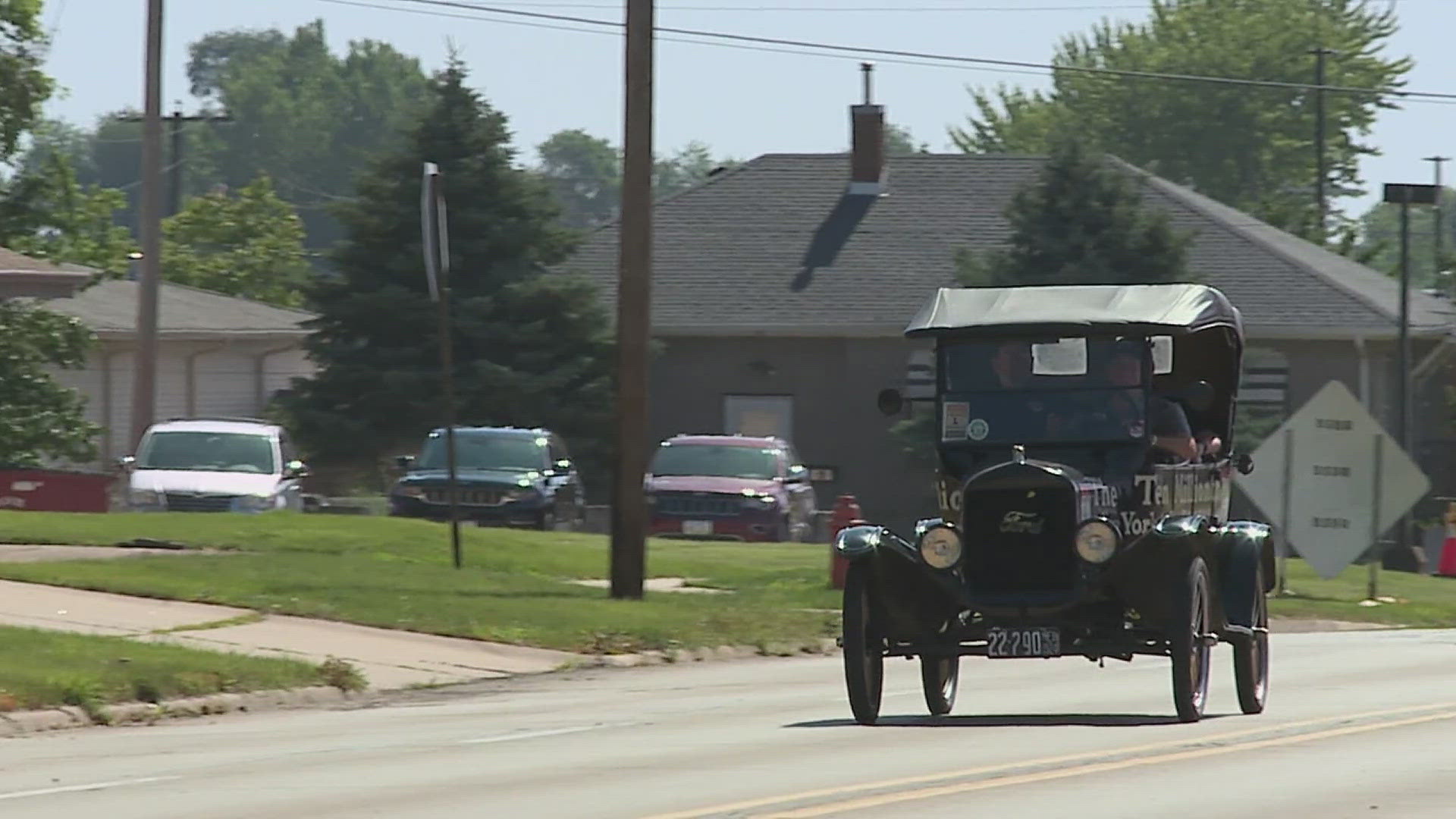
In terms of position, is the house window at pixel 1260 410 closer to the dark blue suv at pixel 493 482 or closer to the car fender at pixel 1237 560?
the dark blue suv at pixel 493 482

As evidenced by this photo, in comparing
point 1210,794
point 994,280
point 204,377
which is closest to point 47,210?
point 204,377

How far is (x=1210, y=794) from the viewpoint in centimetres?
1268

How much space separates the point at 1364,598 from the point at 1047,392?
1770cm

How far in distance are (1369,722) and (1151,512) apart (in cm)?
176

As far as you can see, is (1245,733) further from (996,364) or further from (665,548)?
(665,548)

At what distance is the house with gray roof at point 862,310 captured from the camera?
54.9 m

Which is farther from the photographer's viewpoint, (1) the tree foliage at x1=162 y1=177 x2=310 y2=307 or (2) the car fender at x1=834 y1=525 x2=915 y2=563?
(1) the tree foliage at x1=162 y1=177 x2=310 y2=307

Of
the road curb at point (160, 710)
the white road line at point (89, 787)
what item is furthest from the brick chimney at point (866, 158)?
the white road line at point (89, 787)

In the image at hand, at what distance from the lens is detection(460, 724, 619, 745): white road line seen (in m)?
16.1

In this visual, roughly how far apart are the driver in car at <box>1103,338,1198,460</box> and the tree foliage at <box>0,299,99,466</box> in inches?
1157

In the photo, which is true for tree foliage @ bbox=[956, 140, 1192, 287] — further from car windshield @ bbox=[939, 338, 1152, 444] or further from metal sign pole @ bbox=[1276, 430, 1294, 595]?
car windshield @ bbox=[939, 338, 1152, 444]

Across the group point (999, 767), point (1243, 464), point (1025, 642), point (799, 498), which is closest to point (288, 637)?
point (1243, 464)

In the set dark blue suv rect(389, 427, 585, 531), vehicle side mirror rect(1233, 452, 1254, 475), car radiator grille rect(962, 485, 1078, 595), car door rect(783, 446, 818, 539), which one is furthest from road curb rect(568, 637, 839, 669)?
car door rect(783, 446, 818, 539)

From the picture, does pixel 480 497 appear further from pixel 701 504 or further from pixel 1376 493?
pixel 1376 493
